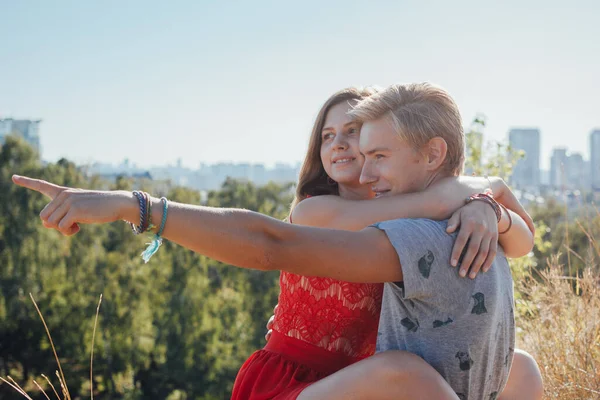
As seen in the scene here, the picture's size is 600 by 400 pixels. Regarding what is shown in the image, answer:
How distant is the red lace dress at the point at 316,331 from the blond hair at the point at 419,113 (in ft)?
1.79

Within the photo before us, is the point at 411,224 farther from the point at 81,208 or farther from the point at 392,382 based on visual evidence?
the point at 81,208

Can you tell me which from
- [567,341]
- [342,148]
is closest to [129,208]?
[342,148]

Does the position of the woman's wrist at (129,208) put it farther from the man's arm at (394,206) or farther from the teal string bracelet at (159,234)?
the man's arm at (394,206)

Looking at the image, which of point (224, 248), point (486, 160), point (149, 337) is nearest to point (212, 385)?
point (149, 337)

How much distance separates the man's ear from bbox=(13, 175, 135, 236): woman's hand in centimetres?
94

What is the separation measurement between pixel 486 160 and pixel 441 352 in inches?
245

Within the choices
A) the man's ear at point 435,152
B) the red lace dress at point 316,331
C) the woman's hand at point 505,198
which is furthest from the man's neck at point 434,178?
the red lace dress at point 316,331

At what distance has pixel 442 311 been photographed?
166cm

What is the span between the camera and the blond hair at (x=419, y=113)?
72.9 inches

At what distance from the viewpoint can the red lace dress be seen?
6.75 feet

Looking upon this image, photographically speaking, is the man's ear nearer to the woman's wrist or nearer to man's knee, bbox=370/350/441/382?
man's knee, bbox=370/350/441/382

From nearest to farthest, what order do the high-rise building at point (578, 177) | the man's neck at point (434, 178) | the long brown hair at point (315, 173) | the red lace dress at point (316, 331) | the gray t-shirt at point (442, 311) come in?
the gray t-shirt at point (442, 311)
the man's neck at point (434, 178)
the red lace dress at point (316, 331)
the long brown hair at point (315, 173)
the high-rise building at point (578, 177)

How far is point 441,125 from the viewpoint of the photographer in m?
1.88

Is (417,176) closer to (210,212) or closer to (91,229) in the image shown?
(210,212)
